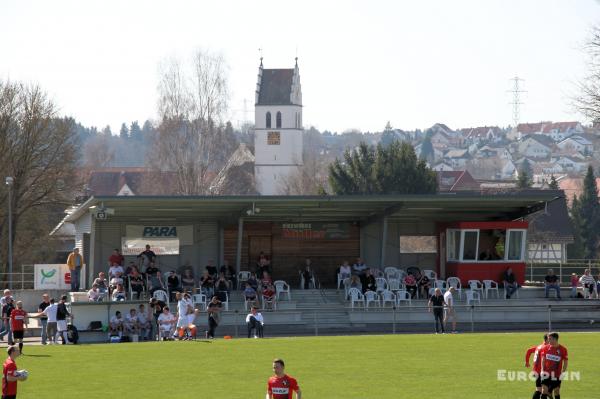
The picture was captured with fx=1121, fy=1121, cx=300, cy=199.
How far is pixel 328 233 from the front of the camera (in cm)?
4416

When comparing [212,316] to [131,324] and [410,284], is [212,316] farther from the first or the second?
[410,284]

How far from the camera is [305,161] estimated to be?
129375 millimetres

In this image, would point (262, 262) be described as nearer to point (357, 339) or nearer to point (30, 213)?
point (357, 339)

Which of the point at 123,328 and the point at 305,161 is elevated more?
the point at 305,161

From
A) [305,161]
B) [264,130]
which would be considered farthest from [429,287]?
[264,130]

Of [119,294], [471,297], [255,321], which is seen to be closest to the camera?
[255,321]

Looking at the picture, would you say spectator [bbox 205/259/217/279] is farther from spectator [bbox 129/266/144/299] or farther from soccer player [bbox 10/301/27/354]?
soccer player [bbox 10/301/27/354]

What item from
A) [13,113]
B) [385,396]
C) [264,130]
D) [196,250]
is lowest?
[385,396]

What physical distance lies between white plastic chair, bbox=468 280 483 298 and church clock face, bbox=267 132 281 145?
94.4 metres

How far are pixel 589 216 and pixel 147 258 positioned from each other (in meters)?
59.2

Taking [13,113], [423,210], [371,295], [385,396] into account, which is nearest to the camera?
[385,396]

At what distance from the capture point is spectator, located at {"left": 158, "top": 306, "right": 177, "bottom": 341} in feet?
109

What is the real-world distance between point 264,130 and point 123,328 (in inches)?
4177

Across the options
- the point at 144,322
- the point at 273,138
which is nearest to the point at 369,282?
the point at 144,322
